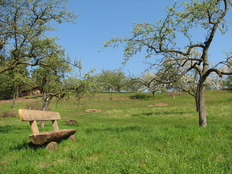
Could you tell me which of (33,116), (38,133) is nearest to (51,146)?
(38,133)

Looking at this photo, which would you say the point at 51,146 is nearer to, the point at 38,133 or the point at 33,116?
the point at 38,133

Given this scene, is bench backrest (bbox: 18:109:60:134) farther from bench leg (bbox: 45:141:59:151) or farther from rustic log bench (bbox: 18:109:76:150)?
bench leg (bbox: 45:141:59:151)

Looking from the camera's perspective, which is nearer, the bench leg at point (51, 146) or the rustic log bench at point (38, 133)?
the rustic log bench at point (38, 133)

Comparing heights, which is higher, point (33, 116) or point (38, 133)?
point (33, 116)

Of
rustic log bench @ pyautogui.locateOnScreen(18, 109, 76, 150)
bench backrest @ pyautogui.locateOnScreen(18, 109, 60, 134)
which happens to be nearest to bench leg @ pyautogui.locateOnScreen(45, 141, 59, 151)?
rustic log bench @ pyautogui.locateOnScreen(18, 109, 76, 150)

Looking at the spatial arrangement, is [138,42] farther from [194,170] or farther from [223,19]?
[194,170]

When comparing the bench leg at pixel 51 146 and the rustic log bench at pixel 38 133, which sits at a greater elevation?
the rustic log bench at pixel 38 133

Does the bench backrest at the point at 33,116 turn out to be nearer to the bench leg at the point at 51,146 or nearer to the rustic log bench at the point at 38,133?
the rustic log bench at the point at 38,133

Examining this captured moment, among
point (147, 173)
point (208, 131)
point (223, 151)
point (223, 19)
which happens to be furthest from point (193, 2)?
point (147, 173)

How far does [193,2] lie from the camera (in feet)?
33.1

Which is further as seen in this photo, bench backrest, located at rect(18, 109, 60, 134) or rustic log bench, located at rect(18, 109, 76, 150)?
bench backrest, located at rect(18, 109, 60, 134)

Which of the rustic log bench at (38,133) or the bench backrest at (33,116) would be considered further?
the bench backrest at (33,116)

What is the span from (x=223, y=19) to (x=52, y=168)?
9.66 meters

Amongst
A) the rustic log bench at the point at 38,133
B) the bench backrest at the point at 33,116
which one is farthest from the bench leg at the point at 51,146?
the bench backrest at the point at 33,116
